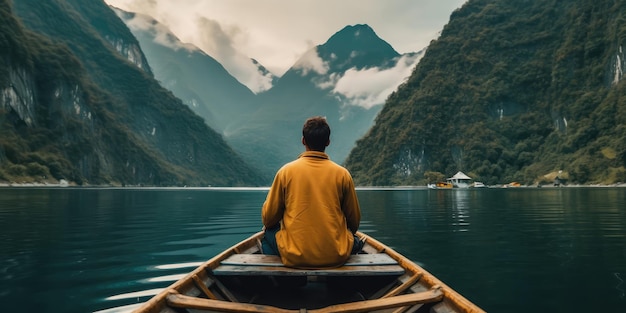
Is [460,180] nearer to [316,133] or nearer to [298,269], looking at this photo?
[316,133]

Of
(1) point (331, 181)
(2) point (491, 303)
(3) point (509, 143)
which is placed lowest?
(2) point (491, 303)

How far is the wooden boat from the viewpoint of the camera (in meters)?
5.39

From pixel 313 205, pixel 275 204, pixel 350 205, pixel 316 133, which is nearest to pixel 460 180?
pixel 350 205

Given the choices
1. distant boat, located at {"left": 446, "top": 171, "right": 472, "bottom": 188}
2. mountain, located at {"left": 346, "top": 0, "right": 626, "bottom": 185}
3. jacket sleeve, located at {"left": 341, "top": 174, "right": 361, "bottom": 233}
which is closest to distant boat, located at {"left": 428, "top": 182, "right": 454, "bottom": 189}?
distant boat, located at {"left": 446, "top": 171, "right": 472, "bottom": 188}

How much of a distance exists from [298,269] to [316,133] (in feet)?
6.64

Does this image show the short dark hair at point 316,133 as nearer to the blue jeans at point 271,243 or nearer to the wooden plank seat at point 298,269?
the blue jeans at point 271,243

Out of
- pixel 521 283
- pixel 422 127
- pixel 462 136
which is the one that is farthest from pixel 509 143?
pixel 521 283

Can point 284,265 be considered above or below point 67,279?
above

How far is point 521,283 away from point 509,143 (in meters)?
178

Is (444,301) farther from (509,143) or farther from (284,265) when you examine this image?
(509,143)

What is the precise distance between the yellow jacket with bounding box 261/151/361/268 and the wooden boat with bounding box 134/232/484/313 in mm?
226

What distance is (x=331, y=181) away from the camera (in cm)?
660

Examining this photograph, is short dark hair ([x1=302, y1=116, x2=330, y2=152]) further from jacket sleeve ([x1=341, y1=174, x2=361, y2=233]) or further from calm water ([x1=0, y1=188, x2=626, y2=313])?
calm water ([x1=0, y1=188, x2=626, y2=313])

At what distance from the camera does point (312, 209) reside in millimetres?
6426
